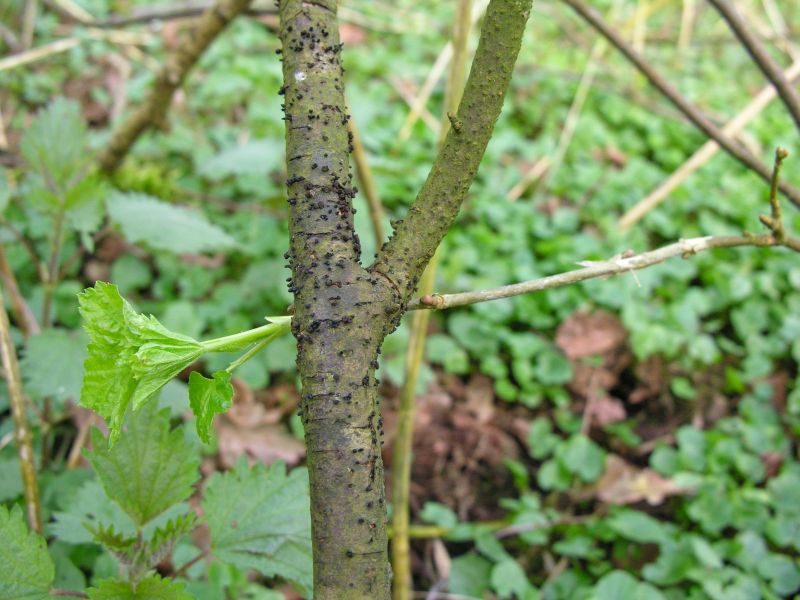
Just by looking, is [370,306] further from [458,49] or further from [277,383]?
[277,383]

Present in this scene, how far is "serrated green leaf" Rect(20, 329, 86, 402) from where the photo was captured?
150 cm

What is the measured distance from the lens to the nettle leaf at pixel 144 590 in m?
0.90

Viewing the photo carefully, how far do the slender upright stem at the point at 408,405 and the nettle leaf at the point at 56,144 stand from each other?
938 millimetres

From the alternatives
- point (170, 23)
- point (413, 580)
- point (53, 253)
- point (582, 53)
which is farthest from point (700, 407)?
point (170, 23)

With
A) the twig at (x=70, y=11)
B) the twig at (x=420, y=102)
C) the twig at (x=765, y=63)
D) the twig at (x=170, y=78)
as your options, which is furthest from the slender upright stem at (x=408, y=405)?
the twig at (x=70, y=11)

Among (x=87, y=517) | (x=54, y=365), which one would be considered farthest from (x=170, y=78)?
(x=87, y=517)

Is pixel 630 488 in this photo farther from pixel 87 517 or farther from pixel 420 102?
pixel 420 102

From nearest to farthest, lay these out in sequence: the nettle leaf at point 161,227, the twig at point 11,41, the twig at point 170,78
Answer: the nettle leaf at point 161,227, the twig at point 170,78, the twig at point 11,41

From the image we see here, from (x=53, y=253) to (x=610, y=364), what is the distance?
1.91m

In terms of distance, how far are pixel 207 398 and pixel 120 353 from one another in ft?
0.37

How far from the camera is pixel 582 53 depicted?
4449 mm

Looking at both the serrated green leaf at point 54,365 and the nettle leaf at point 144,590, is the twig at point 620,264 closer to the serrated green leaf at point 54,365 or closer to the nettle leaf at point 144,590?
the nettle leaf at point 144,590

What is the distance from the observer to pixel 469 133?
2.84 feet

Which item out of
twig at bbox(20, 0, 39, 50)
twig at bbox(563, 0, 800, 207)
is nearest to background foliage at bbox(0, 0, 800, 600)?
twig at bbox(20, 0, 39, 50)
